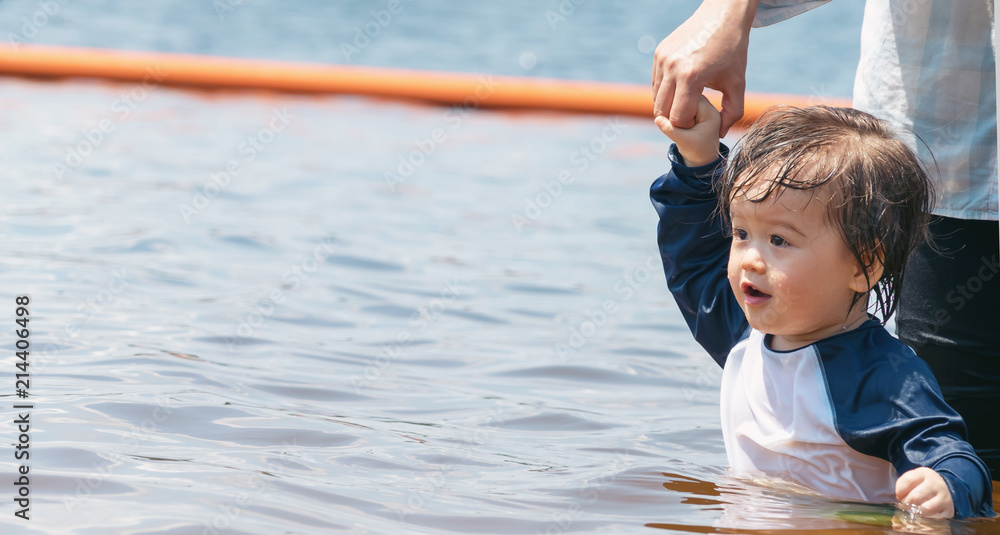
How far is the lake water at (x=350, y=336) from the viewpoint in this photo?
1.88 metres

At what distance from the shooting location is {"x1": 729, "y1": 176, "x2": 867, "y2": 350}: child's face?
1.80 meters

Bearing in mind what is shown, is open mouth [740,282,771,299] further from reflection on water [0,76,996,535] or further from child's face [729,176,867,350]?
reflection on water [0,76,996,535]

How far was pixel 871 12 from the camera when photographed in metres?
2.15

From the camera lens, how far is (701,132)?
1.98 meters

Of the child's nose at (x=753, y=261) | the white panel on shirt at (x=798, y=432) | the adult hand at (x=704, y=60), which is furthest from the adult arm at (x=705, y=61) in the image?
the white panel on shirt at (x=798, y=432)

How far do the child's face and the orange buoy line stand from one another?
7442 millimetres

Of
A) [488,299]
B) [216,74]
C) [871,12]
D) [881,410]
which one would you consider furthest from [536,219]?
[216,74]

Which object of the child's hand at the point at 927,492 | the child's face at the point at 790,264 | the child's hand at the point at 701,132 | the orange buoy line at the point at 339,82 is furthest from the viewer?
the orange buoy line at the point at 339,82

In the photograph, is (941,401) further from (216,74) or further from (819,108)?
(216,74)

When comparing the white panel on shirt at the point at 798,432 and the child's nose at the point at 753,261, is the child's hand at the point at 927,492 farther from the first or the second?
the child's nose at the point at 753,261

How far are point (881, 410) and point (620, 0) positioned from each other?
20342 mm

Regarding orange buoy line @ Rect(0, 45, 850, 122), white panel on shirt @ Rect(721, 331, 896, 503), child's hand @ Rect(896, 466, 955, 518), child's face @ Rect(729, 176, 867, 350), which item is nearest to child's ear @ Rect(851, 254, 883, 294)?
child's face @ Rect(729, 176, 867, 350)

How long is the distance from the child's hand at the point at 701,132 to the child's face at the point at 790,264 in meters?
0.17

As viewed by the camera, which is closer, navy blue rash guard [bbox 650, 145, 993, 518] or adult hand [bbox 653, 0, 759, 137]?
navy blue rash guard [bbox 650, 145, 993, 518]
